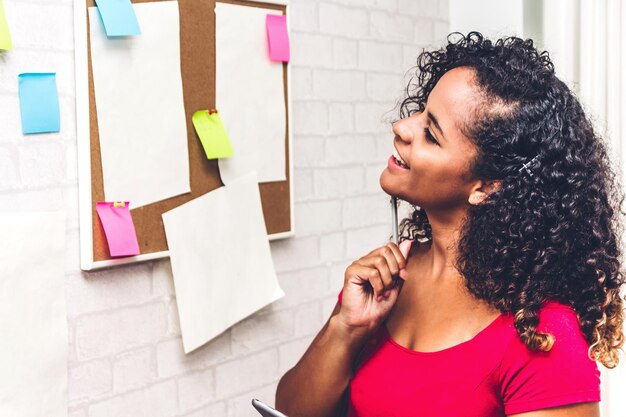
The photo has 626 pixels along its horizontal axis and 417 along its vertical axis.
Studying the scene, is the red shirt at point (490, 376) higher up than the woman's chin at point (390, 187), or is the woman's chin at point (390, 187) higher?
the woman's chin at point (390, 187)

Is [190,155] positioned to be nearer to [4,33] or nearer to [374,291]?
[4,33]

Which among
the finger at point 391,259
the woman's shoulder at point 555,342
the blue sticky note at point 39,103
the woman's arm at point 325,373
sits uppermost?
the blue sticky note at point 39,103

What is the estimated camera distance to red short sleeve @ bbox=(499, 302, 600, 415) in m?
1.17

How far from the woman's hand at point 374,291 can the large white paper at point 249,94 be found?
59 centimetres

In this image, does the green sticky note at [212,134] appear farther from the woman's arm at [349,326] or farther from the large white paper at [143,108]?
the woman's arm at [349,326]

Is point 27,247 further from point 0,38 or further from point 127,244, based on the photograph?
point 0,38

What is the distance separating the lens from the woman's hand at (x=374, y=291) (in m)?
1.38

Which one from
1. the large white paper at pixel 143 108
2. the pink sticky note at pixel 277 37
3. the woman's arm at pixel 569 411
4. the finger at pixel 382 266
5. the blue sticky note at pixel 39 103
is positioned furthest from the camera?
the pink sticky note at pixel 277 37

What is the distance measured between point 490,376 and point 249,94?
975 mm

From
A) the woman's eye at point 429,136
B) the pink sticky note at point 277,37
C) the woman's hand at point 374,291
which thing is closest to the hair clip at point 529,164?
the woman's eye at point 429,136

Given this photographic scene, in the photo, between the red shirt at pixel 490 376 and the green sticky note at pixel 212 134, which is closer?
the red shirt at pixel 490 376

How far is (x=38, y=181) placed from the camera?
153 cm

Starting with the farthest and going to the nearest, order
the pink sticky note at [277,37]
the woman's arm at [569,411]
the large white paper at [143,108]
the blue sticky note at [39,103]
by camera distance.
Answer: the pink sticky note at [277,37] → the large white paper at [143,108] → the blue sticky note at [39,103] → the woman's arm at [569,411]

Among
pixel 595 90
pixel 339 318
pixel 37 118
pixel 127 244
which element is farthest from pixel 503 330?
pixel 595 90
